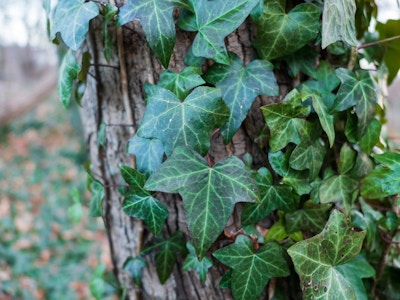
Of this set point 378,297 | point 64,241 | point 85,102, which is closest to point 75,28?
point 85,102

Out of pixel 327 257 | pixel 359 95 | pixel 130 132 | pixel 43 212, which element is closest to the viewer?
pixel 327 257

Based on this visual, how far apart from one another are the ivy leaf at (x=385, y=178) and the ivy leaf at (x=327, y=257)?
0.42 ft

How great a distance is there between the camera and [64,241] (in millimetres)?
3057

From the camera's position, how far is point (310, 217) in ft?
2.39

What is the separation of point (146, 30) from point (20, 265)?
2386 mm

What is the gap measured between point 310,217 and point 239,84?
12.1 inches

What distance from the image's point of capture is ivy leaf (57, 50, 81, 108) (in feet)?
2.61

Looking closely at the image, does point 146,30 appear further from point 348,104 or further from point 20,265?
point 20,265

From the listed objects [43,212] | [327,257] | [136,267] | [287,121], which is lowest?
[43,212]

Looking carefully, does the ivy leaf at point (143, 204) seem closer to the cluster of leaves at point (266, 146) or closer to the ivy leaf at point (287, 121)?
the cluster of leaves at point (266, 146)

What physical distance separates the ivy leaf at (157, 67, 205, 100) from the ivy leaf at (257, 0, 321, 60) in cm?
15

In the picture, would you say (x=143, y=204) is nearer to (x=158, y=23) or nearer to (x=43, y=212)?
(x=158, y=23)

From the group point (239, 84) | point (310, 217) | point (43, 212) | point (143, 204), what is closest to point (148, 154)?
point (143, 204)

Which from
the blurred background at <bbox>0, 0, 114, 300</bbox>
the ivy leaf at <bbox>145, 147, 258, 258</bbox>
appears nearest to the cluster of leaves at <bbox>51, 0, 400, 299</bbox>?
the ivy leaf at <bbox>145, 147, 258, 258</bbox>
